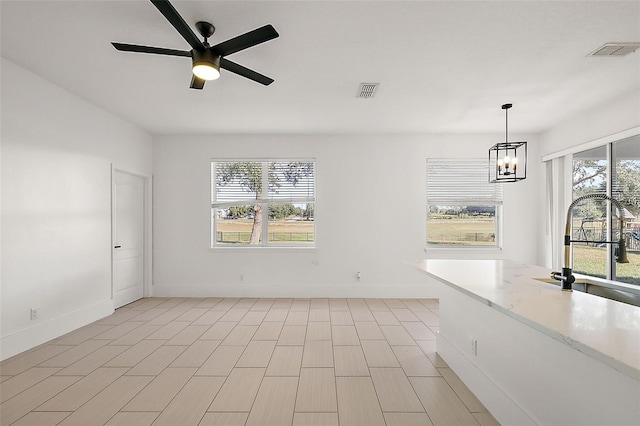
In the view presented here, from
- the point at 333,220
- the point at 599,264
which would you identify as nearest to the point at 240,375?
the point at 333,220

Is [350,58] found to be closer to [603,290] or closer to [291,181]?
[603,290]

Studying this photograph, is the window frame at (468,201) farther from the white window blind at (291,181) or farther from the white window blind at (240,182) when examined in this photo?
the white window blind at (240,182)

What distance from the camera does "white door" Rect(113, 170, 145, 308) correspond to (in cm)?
476

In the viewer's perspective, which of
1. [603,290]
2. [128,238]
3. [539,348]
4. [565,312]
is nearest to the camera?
[565,312]

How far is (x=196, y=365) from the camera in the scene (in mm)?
2934

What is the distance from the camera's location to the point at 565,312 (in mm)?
1338

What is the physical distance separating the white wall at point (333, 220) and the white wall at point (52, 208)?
107cm

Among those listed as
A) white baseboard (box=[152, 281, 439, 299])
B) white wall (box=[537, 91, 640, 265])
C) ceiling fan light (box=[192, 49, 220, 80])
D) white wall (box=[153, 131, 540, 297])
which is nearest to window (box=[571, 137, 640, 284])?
white wall (box=[537, 91, 640, 265])

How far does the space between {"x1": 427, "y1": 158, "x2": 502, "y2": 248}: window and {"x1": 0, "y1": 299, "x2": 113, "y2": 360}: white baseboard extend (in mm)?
4938

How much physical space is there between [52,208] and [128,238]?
1553 mm

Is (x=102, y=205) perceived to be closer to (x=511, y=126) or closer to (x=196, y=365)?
(x=196, y=365)

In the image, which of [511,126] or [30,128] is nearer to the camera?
[30,128]

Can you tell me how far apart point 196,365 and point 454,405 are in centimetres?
215

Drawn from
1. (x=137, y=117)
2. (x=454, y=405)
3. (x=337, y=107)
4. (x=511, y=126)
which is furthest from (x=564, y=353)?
(x=137, y=117)
